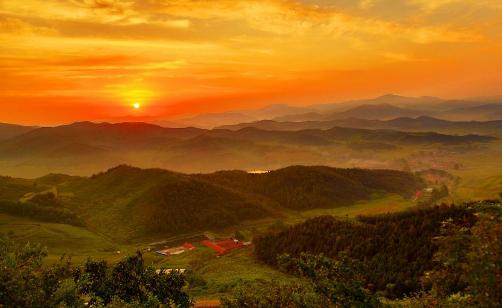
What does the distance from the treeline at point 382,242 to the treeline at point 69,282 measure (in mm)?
28175

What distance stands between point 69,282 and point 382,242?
88.0 meters

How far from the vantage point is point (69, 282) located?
32.8m

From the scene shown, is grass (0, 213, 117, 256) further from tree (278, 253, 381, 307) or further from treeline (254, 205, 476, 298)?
tree (278, 253, 381, 307)

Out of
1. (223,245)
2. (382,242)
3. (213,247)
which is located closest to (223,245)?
(223,245)

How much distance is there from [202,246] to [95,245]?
4877cm

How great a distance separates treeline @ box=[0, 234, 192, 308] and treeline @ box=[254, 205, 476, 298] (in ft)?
92.4

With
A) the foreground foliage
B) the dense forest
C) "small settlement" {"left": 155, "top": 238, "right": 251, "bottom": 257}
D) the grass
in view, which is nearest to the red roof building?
"small settlement" {"left": 155, "top": 238, "right": 251, "bottom": 257}

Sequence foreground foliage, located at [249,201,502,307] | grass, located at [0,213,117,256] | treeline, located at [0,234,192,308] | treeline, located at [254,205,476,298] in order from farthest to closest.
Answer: grass, located at [0,213,117,256]
treeline, located at [254,205,476,298]
treeline, located at [0,234,192,308]
foreground foliage, located at [249,201,502,307]

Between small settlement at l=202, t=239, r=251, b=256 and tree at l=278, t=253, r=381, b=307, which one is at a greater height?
tree at l=278, t=253, r=381, b=307

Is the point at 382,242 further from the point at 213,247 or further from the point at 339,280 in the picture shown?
the point at 213,247

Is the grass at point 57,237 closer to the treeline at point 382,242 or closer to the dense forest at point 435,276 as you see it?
the treeline at point 382,242

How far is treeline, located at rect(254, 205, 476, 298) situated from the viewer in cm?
8625

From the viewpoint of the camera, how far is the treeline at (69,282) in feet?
93.1

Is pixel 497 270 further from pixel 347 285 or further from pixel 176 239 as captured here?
pixel 176 239
